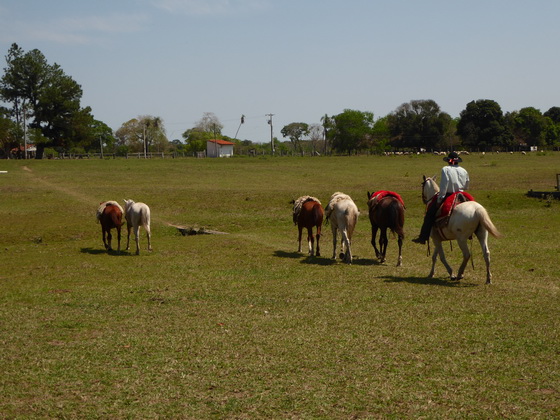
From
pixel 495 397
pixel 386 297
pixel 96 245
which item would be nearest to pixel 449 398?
pixel 495 397

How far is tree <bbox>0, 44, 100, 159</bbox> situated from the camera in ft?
322

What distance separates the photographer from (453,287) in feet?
42.9

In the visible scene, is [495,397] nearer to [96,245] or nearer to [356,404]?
[356,404]

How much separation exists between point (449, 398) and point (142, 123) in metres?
155

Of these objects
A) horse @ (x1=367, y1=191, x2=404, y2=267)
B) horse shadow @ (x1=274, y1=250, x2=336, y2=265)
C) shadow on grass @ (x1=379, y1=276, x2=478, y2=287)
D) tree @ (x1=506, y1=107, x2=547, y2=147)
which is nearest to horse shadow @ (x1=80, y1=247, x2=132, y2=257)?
horse shadow @ (x1=274, y1=250, x2=336, y2=265)

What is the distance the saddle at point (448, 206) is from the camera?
534 inches

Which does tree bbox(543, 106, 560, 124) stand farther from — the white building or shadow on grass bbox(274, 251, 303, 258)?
shadow on grass bbox(274, 251, 303, 258)

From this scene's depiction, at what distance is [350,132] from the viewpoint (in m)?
155

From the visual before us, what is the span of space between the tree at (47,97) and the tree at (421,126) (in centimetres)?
6951

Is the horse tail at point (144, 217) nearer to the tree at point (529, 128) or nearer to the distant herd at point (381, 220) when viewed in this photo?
the distant herd at point (381, 220)

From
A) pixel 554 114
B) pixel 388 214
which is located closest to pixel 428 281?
pixel 388 214

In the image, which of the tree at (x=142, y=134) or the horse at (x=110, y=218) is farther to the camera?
the tree at (x=142, y=134)

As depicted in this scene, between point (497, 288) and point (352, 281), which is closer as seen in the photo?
point (497, 288)

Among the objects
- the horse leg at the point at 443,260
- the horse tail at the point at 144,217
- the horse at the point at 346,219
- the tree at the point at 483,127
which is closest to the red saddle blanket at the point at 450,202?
the horse leg at the point at 443,260
